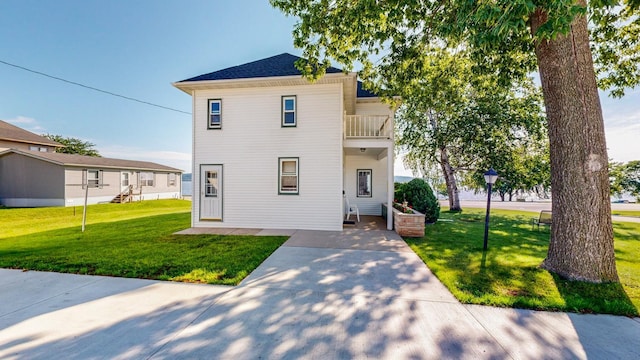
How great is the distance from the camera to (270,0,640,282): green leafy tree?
382 cm

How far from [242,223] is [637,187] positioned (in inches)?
1266

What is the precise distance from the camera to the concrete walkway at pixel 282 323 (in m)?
2.40

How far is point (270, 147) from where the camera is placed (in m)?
9.00

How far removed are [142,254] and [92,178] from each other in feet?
61.2

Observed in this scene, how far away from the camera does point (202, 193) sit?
30.5 feet

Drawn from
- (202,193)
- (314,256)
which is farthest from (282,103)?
(314,256)

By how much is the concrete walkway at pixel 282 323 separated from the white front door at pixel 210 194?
4979mm

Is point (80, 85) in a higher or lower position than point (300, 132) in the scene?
higher

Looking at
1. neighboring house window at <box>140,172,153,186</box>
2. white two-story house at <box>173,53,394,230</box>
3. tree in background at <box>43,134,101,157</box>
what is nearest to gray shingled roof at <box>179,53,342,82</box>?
white two-story house at <box>173,53,394,230</box>

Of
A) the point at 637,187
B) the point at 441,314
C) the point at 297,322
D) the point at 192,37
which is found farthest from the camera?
the point at 637,187

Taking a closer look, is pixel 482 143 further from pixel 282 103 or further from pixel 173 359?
pixel 173 359

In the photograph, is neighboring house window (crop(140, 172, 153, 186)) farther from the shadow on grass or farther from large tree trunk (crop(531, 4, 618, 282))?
large tree trunk (crop(531, 4, 618, 282))

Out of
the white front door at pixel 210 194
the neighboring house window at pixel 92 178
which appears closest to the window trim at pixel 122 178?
the neighboring house window at pixel 92 178

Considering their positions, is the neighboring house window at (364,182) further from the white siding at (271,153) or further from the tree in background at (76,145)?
the tree in background at (76,145)
